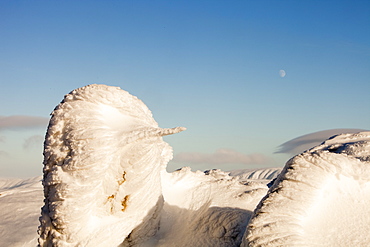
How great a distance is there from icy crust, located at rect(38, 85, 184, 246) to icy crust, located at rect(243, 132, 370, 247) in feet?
2.63

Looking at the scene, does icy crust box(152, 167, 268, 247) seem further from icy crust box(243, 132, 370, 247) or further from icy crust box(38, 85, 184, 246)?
icy crust box(243, 132, 370, 247)

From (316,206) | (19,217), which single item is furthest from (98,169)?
(19,217)

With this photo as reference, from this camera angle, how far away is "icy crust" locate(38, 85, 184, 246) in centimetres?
232

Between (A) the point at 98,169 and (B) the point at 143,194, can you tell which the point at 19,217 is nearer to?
(B) the point at 143,194

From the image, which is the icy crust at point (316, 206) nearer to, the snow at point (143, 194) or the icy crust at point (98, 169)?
the snow at point (143, 194)

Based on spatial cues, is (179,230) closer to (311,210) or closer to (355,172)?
(311,210)

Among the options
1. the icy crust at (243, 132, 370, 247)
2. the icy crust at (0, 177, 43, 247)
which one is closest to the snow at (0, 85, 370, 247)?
the icy crust at (243, 132, 370, 247)

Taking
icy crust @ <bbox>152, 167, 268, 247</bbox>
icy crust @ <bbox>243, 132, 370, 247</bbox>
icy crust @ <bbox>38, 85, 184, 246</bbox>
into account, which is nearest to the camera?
icy crust @ <bbox>243, 132, 370, 247</bbox>

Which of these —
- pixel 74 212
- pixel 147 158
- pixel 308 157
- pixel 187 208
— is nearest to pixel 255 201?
pixel 187 208

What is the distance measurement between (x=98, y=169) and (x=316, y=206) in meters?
1.39

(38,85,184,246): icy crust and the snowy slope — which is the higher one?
(38,85,184,246): icy crust

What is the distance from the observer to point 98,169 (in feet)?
7.68

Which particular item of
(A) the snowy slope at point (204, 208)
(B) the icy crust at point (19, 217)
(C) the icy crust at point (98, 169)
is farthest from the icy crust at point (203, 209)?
(B) the icy crust at point (19, 217)

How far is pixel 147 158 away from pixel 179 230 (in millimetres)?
698
